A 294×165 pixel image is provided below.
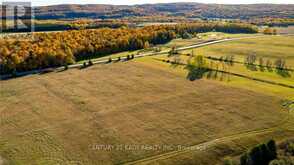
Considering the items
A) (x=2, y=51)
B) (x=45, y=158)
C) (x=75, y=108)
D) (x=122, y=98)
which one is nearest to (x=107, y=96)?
(x=122, y=98)

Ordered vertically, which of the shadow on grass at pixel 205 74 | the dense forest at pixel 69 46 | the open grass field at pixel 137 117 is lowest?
the open grass field at pixel 137 117

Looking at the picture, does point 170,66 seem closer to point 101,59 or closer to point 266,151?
point 101,59

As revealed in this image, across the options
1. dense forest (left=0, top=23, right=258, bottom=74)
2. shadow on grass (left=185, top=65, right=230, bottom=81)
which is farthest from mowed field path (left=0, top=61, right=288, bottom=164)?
dense forest (left=0, top=23, right=258, bottom=74)

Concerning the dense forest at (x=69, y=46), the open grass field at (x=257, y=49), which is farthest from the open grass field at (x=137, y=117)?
the open grass field at (x=257, y=49)

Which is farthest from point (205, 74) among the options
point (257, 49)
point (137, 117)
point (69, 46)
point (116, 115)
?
point (69, 46)

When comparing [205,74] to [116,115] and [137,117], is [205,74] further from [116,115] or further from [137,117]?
[116,115]

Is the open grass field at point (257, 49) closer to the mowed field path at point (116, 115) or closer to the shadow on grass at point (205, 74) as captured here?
the shadow on grass at point (205, 74)
